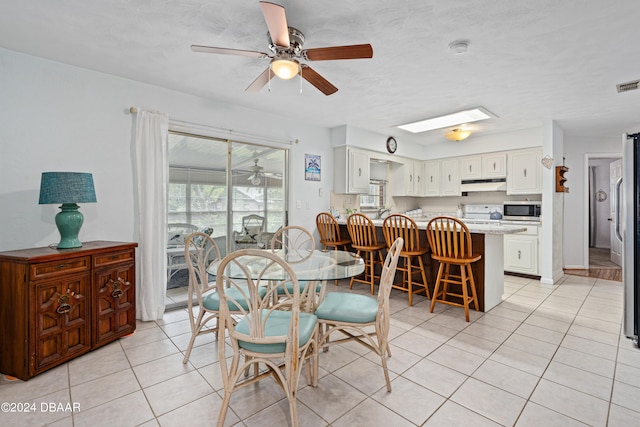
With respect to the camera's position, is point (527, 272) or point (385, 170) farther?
point (385, 170)

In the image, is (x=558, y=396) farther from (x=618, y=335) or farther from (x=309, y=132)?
(x=309, y=132)

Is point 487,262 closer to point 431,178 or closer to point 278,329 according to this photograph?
point 278,329

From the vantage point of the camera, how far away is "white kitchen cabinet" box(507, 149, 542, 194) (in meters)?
4.94

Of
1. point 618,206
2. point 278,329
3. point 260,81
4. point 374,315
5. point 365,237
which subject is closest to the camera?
point 278,329

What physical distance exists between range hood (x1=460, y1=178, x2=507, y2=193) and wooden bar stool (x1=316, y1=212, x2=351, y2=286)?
2.88 meters

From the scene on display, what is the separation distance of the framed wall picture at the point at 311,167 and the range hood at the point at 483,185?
3012mm

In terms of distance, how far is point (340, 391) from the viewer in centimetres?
192

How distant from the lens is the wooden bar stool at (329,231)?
4344 millimetres

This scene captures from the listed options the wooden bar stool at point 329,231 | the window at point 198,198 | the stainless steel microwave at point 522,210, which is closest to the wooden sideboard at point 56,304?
the window at point 198,198

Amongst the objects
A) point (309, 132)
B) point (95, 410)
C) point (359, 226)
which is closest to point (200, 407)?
point (95, 410)

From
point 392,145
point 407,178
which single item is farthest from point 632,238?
point 407,178

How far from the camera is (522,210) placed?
5.11 meters

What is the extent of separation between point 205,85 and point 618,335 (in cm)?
464

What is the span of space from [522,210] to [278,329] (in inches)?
199
